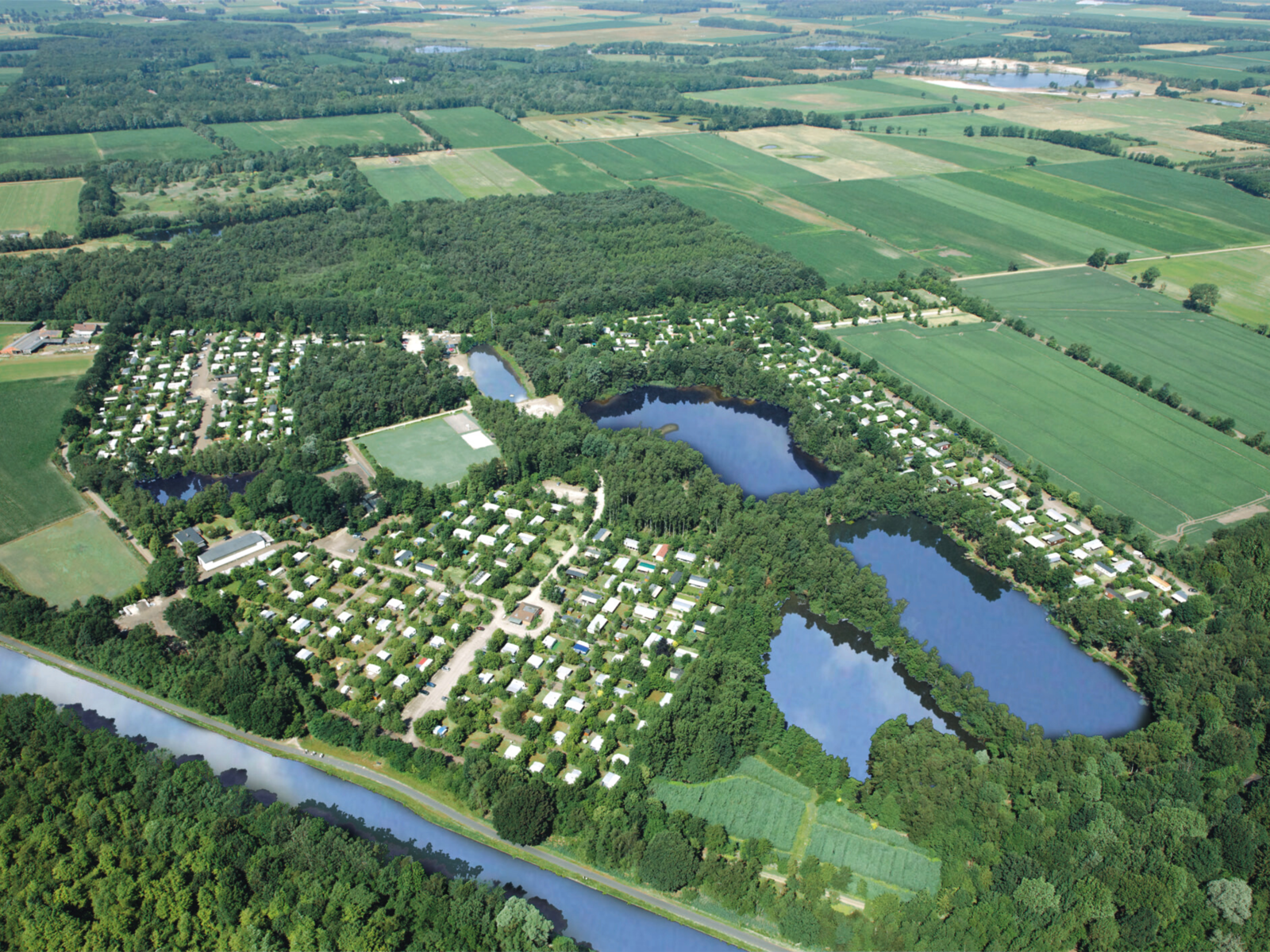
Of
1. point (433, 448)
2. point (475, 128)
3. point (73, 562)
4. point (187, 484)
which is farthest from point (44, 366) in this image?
point (475, 128)

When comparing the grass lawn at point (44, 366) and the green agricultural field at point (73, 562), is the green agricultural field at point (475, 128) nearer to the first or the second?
the grass lawn at point (44, 366)

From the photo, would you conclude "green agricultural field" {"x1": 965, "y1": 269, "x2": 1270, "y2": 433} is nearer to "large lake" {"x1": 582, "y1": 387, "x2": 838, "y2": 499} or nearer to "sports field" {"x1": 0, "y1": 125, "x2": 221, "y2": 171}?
"large lake" {"x1": 582, "y1": 387, "x2": 838, "y2": 499}

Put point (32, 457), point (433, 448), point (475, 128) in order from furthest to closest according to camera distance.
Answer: point (475, 128), point (433, 448), point (32, 457)

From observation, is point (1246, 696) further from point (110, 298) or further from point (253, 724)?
point (110, 298)

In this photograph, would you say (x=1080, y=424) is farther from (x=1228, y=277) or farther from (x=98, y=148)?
(x=98, y=148)

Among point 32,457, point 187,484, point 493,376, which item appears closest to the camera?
point 187,484

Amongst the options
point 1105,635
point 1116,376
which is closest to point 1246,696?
point 1105,635

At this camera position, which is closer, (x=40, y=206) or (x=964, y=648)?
(x=964, y=648)
